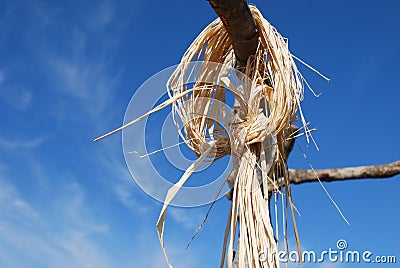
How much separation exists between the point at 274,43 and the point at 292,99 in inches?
4.0

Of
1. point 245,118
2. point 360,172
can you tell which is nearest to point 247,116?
point 245,118

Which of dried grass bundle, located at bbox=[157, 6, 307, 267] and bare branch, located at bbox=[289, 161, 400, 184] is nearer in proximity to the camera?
dried grass bundle, located at bbox=[157, 6, 307, 267]

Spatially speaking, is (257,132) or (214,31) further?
(214,31)

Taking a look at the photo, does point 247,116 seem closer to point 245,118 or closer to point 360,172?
point 245,118

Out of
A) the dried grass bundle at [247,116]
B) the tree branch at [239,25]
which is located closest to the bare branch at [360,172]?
the dried grass bundle at [247,116]

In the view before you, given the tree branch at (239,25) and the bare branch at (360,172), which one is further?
the bare branch at (360,172)

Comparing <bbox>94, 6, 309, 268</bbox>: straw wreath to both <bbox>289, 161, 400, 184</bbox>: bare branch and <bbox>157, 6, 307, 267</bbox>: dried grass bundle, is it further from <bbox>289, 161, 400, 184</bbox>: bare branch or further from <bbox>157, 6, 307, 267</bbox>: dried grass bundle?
<bbox>289, 161, 400, 184</bbox>: bare branch

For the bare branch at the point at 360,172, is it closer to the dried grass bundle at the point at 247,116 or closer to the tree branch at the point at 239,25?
the dried grass bundle at the point at 247,116

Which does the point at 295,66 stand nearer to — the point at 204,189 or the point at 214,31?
the point at 214,31

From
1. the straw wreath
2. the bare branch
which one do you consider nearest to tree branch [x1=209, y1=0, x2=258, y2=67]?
the straw wreath

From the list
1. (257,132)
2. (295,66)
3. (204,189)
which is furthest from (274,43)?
(204,189)

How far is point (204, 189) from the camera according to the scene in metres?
0.72

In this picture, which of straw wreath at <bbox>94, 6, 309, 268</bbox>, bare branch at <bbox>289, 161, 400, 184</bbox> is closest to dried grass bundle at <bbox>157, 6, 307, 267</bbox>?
straw wreath at <bbox>94, 6, 309, 268</bbox>

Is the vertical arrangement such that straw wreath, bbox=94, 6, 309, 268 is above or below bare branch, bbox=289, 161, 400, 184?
below
